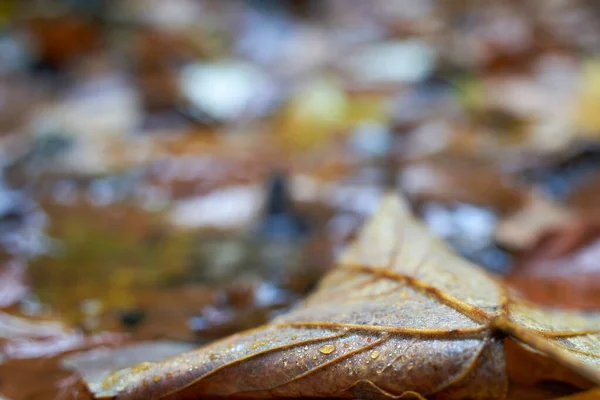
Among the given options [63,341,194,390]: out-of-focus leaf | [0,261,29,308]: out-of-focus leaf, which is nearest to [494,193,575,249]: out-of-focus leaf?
[63,341,194,390]: out-of-focus leaf

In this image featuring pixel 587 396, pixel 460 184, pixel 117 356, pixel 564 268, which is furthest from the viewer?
pixel 460 184

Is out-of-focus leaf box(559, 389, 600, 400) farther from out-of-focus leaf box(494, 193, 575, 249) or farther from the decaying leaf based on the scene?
out-of-focus leaf box(494, 193, 575, 249)

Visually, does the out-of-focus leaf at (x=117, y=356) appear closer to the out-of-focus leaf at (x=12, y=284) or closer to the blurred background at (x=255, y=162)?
the blurred background at (x=255, y=162)

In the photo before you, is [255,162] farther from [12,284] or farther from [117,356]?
[117,356]

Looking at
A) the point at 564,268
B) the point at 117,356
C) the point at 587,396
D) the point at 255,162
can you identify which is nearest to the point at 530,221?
the point at 564,268

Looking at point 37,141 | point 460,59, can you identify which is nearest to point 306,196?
point 37,141

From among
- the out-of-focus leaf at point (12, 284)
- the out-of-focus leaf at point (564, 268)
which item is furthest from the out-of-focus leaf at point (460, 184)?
the out-of-focus leaf at point (12, 284)
